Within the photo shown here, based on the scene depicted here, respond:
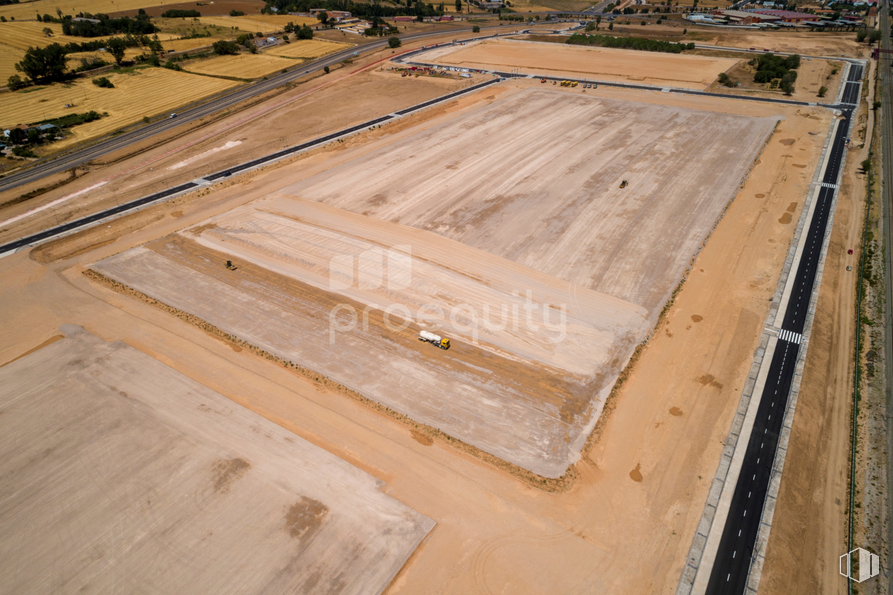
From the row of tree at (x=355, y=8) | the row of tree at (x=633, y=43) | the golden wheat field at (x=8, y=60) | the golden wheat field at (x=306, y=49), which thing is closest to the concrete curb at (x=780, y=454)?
the row of tree at (x=633, y=43)

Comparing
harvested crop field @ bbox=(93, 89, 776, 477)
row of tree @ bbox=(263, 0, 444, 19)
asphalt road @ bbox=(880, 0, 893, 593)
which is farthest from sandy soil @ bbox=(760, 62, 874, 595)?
row of tree @ bbox=(263, 0, 444, 19)

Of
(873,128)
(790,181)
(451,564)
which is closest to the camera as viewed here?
(451,564)

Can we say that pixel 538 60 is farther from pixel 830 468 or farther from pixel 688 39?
pixel 830 468

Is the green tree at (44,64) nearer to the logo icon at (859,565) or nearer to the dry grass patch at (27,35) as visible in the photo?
the dry grass patch at (27,35)

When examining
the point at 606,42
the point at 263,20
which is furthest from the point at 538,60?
the point at 263,20

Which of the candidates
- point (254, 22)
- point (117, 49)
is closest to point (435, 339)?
point (117, 49)

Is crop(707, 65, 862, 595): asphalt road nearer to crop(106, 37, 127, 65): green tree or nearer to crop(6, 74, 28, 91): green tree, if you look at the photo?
crop(6, 74, 28, 91): green tree

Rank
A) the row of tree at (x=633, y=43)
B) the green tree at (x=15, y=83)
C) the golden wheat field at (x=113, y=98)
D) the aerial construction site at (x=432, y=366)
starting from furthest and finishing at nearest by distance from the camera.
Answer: the row of tree at (x=633, y=43) → the green tree at (x=15, y=83) → the golden wheat field at (x=113, y=98) → the aerial construction site at (x=432, y=366)
